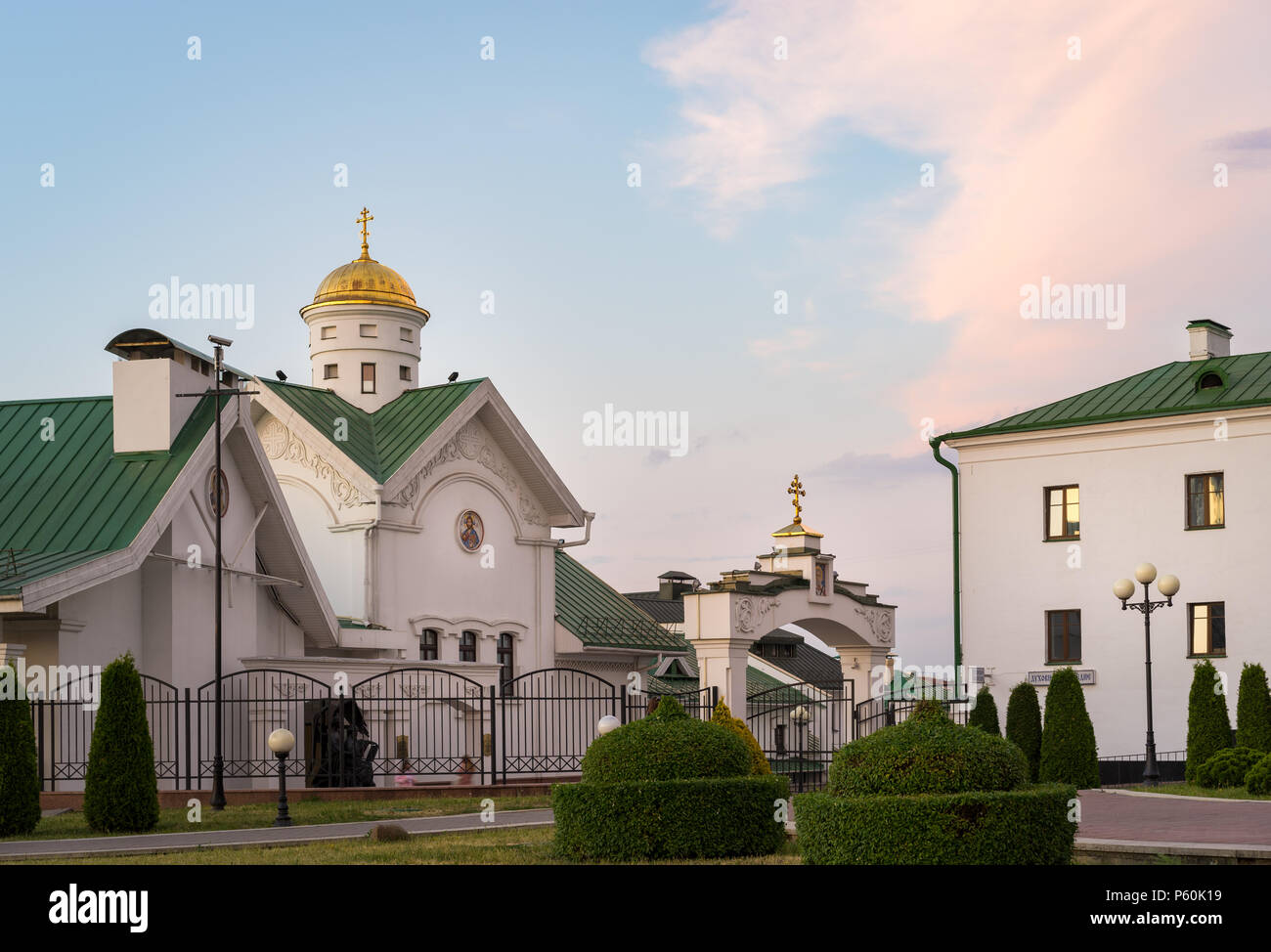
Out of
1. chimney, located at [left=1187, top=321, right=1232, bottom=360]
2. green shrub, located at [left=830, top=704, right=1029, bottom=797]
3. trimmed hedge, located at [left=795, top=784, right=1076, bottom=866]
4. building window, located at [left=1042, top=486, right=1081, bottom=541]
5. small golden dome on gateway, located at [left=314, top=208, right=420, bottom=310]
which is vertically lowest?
trimmed hedge, located at [left=795, top=784, right=1076, bottom=866]

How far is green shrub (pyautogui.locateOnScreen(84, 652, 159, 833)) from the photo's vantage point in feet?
63.4

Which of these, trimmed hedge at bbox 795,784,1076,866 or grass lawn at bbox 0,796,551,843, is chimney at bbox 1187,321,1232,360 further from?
trimmed hedge at bbox 795,784,1076,866

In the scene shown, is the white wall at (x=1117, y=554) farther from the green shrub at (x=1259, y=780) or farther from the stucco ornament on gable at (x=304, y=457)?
the stucco ornament on gable at (x=304, y=457)

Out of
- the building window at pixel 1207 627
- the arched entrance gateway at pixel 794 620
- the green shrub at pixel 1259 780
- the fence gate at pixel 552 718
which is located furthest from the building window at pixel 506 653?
the green shrub at pixel 1259 780

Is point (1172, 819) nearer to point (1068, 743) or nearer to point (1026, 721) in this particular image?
point (1068, 743)

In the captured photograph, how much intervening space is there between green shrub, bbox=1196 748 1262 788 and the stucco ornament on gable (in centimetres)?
1846

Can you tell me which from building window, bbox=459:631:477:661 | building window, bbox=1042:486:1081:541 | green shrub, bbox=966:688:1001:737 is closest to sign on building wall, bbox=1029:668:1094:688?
building window, bbox=1042:486:1081:541

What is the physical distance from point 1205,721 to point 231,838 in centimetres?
1785

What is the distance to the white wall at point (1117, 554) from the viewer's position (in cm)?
3391

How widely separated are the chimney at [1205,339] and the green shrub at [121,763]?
26.8 m

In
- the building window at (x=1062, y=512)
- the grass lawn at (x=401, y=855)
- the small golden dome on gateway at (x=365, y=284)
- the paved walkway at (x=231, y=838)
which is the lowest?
the paved walkway at (x=231, y=838)

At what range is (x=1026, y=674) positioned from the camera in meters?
36.5

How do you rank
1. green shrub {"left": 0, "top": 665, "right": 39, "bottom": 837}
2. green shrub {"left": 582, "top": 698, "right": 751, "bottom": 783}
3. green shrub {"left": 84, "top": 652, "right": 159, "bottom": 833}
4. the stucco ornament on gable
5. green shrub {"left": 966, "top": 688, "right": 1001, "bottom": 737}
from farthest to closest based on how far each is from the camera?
the stucco ornament on gable < green shrub {"left": 966, "top": 688, "right": 1001, "bottom": 737} < green shrub {"left": 84, "top": 652, "right": 159, "bottom": 833} < green shrub {"left": 0, "top": 665, "right": 39, "bottom": 837} < green shrub {"left": 582, "top": 698, "right": 751, "bottom": 783}
